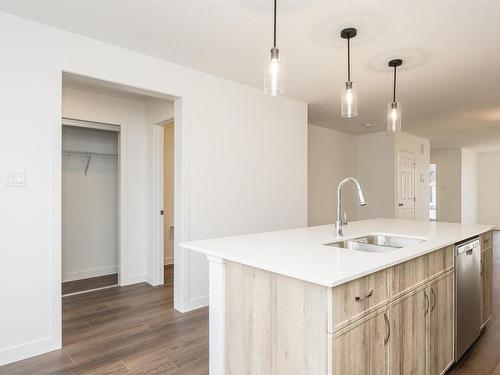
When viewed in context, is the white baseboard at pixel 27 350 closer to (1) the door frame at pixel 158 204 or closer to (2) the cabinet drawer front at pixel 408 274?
(1) the door frame at pixel 158 204

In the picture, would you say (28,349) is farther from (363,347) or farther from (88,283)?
(363,347)

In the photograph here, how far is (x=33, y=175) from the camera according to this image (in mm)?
2320

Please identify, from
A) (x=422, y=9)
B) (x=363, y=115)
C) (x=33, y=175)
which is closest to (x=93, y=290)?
(x=33, y=175)

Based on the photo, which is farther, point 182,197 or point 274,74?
point 182,197

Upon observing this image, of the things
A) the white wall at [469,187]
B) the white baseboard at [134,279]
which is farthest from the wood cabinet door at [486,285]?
the white wall at [469,187]

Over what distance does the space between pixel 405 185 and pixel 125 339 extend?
6.10 meters

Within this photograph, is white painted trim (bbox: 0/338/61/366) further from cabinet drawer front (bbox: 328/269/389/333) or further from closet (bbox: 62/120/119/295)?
cabinet drawer front (bbox: 328/269/389/333)

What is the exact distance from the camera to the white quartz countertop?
4.45 feet

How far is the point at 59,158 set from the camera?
2.44 meters

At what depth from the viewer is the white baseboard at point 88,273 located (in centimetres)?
416

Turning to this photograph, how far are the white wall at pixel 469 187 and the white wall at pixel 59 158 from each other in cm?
746

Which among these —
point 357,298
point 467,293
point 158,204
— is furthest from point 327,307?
point 158,204

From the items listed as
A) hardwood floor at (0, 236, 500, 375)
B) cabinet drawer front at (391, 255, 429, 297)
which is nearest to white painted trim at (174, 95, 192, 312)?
hardwood floor at (0, 236, 500, 375)

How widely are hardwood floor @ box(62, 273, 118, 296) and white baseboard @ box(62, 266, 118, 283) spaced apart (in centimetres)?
7
